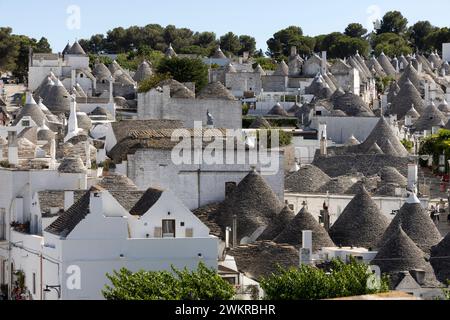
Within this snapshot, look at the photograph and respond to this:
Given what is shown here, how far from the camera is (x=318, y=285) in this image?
1578 inches

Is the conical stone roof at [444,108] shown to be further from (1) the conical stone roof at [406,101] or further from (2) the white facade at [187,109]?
(2) the white facade at [187,109]

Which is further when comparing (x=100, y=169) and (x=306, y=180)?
(x=306, y=180)

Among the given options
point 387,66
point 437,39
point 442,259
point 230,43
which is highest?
point 437,39

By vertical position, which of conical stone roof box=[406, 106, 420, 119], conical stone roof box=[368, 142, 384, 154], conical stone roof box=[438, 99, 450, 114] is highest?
conical stone roof box=[438, 99, 450, 114]

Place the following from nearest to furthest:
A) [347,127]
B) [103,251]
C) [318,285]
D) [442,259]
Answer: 1. [318,285]
2. [103,251]
3. [442,259]
4. [347,127]

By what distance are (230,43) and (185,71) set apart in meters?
86.4

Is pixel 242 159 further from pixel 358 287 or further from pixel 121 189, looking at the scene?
pixel 358 287

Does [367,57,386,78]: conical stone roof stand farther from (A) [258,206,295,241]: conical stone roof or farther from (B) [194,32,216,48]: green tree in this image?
(A) [258,206,295,241]: conical stone roof

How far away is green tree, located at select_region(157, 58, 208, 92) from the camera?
4154 inches

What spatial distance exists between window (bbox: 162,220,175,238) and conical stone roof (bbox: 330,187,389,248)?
9.56 m

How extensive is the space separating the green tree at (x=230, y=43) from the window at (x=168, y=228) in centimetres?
14567

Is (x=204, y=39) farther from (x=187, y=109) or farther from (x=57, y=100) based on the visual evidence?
(x=187, y=109)

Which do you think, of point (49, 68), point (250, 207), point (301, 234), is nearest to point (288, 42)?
point (49, 68)

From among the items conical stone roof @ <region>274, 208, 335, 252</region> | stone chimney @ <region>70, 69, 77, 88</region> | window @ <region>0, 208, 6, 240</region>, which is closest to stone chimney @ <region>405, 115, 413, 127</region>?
stone chimney @ <region>70, 69, 77, 88</region>
